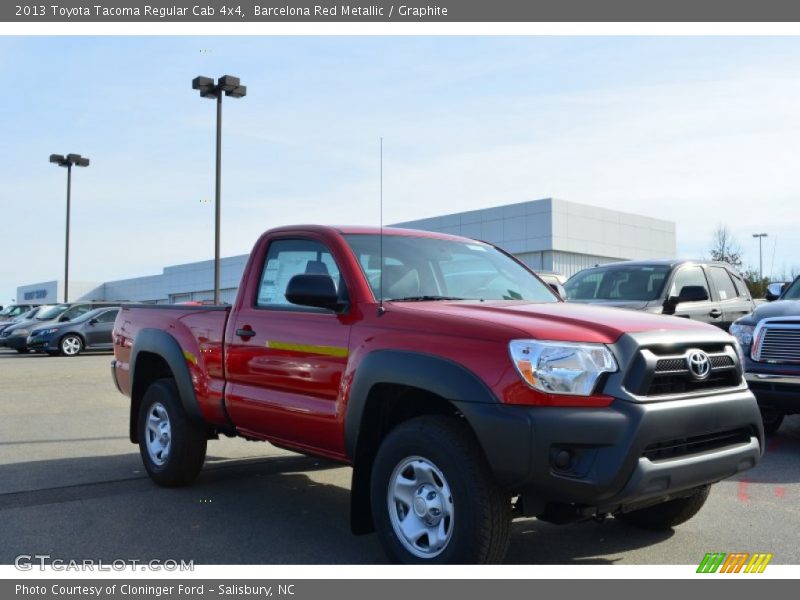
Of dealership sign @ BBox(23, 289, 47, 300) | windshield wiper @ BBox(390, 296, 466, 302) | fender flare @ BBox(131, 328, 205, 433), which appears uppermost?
dealership sign @ BBox(23, 289, 47, 300)

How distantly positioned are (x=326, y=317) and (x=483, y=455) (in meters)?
1.39

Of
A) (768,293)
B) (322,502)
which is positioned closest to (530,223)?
(768,293)

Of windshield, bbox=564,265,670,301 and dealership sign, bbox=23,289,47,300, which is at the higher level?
dealership sign, bbox=23,289,47,300

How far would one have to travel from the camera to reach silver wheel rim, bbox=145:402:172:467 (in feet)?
20.5

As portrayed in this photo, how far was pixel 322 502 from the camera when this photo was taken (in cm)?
Answer: 589

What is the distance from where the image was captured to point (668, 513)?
4.93 meters

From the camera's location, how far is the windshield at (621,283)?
413 inches

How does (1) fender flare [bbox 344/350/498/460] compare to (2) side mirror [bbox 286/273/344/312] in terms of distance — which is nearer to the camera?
(1) fender flare [bbox 344/350/498/460]

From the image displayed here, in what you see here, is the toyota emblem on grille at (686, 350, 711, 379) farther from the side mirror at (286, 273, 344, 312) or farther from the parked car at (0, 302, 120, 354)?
the parked car at (0, 302, 120, 354)

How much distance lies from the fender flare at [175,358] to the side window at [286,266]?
952mm

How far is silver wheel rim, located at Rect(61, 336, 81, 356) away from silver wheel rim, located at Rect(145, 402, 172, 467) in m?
18.6

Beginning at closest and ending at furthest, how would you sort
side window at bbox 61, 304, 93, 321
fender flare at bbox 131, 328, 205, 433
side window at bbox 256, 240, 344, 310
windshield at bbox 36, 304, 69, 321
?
side window at bbox 256, 240, 344, 310 → fender flare at bbox 131, 328, 205, 433 → side window at bbox 61, 304, 93, 321 → windshield at bbox 36, 304, 69, 321

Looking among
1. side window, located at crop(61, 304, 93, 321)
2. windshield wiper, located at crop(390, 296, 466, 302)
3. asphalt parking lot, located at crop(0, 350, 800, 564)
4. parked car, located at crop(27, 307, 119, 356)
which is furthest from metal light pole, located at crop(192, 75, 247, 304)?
windshield wiper, located at crop(390, 296, 466, 302)

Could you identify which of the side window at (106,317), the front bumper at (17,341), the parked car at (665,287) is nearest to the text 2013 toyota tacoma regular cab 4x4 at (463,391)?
the parked car at (665,287)
